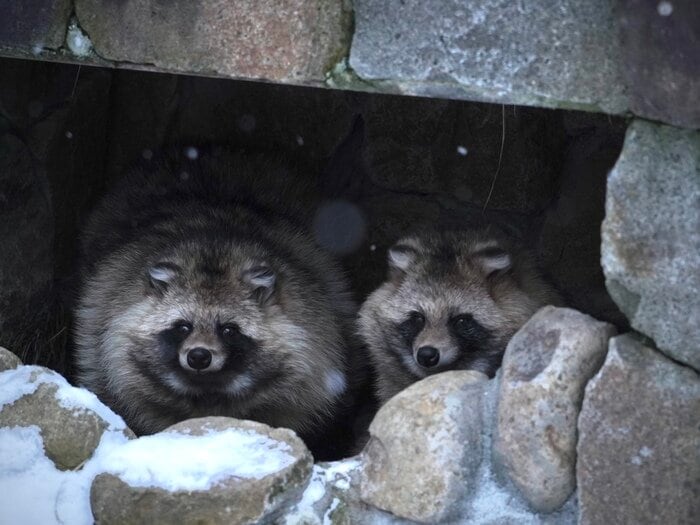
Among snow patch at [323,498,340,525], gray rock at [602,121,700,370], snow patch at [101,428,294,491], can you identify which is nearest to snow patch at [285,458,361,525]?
snow patch at [323,498,340,525]

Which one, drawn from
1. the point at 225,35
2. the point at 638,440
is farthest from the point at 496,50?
the point at 638,440

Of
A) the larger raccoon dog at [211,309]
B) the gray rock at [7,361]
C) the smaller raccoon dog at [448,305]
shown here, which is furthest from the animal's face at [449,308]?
the gray rock at [7,361]

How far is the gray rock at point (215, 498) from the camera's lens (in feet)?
9.35

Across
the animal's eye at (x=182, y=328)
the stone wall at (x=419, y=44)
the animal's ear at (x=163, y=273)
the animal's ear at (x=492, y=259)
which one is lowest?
the animal's eye at (x=182, y=328)

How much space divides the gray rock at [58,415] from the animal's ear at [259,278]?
41.0 inches

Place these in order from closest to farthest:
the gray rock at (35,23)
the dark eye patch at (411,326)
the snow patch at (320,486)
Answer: the snow patch at (320,486)
the gray rock at (35,23)
the dark eye patch at (411,326)

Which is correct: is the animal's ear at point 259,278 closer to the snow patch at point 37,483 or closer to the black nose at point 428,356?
the black nose at point 428,356

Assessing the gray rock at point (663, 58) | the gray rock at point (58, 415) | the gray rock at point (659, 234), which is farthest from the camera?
the gray rock at point (58, 415)

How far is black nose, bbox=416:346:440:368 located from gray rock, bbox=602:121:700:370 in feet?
4.25

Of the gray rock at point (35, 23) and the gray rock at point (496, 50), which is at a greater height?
the gray rock at point (496, 50)

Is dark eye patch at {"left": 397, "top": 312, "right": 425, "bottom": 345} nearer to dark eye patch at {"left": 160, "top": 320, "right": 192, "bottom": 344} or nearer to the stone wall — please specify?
dark eye patch at {"left": 160, "top": 320, "right": 192, "bottom": 344}

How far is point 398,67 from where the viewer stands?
2.81 metres

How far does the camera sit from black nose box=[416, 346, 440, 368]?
380cm

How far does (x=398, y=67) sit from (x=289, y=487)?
3.98 feet
